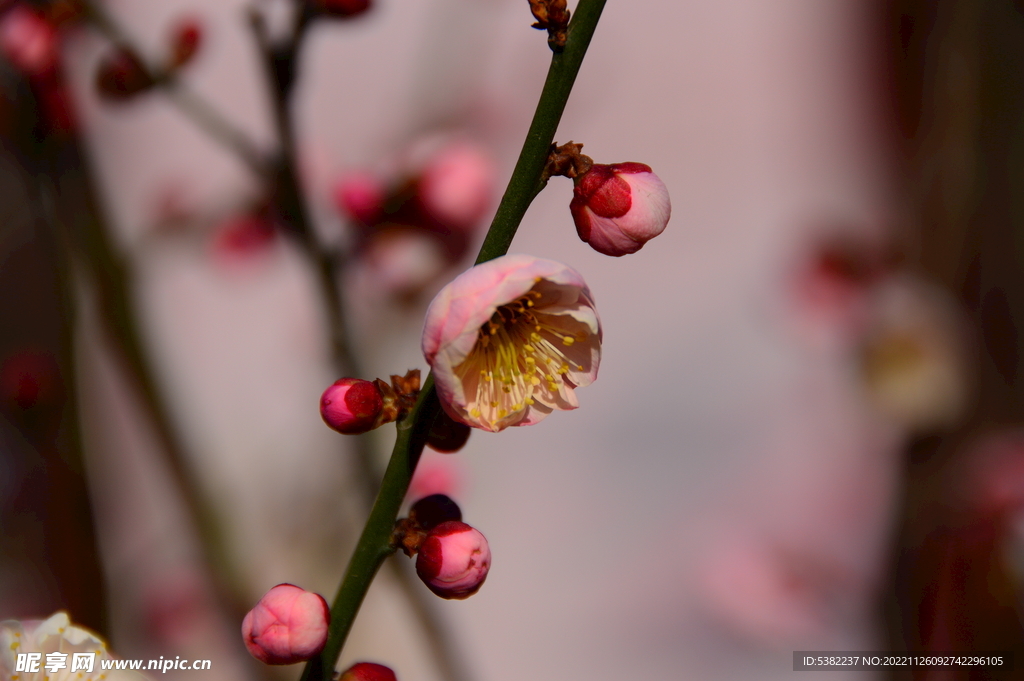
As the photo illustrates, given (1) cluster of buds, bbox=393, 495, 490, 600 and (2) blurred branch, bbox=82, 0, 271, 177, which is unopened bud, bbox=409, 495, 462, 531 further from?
(2) blurred branch, bbox=82, 0, 271, 177

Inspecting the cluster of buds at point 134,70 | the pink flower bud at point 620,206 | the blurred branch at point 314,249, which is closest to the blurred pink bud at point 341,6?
the blurred branch at point 314,249

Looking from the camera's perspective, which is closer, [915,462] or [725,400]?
[915,462]

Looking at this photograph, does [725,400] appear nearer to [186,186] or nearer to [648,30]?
[648,30]

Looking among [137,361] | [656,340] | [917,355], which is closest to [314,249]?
[137,361]

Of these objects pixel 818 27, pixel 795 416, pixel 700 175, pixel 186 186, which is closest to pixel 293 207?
pixel 186 186

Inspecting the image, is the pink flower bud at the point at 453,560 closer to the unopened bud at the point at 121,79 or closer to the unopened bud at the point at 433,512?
the unopened bud at the point at 433,512

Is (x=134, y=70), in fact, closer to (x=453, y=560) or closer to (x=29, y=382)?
(x=29, y=382)

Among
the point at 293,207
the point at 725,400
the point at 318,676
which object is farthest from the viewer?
the point at 725,400

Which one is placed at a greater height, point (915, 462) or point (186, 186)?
point (186, 186)
